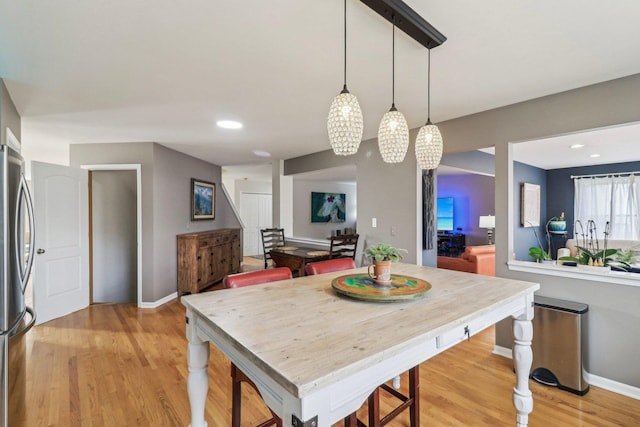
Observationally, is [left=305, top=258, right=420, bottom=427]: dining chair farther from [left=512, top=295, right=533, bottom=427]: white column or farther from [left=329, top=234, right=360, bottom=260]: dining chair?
[left=329, top=234, right=360, bottom=260]: dining chair

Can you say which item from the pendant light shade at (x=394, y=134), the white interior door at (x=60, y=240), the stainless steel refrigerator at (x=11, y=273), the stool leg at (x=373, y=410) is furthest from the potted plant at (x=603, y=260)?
the white interior door at (x=60, y=240)

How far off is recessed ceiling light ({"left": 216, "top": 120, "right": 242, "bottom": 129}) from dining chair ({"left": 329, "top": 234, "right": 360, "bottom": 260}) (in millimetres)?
1723

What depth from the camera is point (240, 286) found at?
179 centimetres

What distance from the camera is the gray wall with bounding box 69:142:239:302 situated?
4.10 metres

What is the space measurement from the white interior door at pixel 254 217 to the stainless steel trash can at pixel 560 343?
7222mm

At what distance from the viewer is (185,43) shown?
5.57 feet

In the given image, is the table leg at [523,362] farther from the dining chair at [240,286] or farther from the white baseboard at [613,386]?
the dining chair at [240,286]

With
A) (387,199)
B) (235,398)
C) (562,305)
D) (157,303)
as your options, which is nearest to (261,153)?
(387,199)

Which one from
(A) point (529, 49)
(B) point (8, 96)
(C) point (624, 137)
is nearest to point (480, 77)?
(A) point (529, 49)

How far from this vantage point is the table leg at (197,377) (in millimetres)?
1391

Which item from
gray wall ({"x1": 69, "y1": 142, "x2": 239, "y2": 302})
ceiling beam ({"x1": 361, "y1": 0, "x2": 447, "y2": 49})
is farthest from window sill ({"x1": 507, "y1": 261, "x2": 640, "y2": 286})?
gray wall ({"x1": 69, "y1": 142, "x2": 239, "y2": 302})

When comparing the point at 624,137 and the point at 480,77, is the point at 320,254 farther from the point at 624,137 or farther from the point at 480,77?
the point at 624,137

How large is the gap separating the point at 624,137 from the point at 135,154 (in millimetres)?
6339

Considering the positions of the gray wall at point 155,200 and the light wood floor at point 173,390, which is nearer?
the light wood floor at point 173,390
